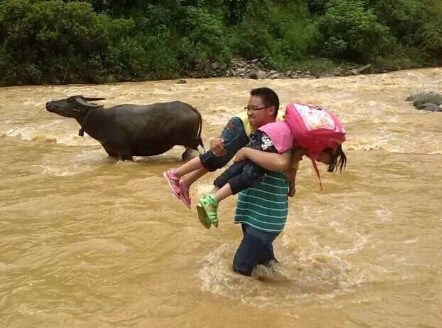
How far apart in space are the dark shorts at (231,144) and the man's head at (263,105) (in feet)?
0.69

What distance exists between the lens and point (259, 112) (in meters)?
3.93

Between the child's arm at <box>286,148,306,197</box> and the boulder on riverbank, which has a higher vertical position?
the child's arm at <box>286,148,306,197</box>

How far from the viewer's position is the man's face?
392 cm

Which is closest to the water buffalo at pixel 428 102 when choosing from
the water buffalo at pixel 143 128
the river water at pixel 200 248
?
the river water at pixel 200 248

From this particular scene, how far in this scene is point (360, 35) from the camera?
81.2 ft

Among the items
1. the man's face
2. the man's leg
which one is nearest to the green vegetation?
the man's face

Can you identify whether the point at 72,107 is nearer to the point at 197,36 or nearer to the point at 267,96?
the point at 267,96

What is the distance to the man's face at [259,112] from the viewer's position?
12.9 feet

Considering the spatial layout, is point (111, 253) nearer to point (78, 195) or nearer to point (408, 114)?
point (78, 195)

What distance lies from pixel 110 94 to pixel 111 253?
37.4 ft

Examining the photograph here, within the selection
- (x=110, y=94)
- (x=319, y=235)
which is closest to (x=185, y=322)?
(x=319, y=235)

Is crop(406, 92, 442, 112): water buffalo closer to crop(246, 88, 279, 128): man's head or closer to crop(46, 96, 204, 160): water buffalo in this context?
crop(46, 96, 204, 160): water buffalo

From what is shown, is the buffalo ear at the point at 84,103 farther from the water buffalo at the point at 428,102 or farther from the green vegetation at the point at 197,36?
the green vegetation at the point at 197,36

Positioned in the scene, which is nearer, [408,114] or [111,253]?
[111,253]
